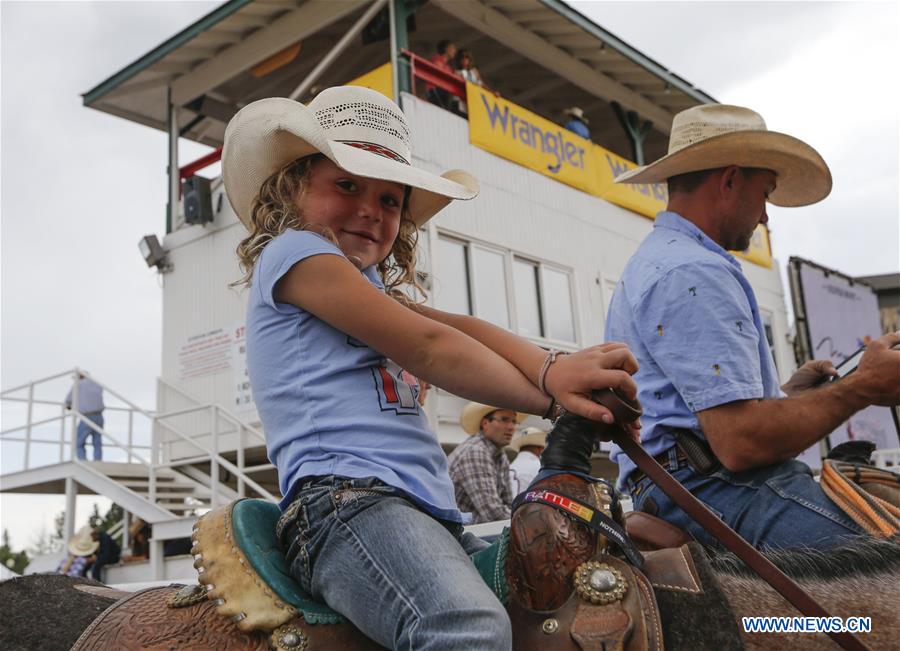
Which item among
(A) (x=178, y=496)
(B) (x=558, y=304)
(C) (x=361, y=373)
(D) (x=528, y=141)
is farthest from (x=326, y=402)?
(D) (x=528, y=141)

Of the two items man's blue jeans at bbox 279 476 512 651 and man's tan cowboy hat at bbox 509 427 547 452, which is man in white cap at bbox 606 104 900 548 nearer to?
man's blue jeans at bbox 279 476 512 651

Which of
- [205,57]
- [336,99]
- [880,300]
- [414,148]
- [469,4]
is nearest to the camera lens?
[336,99]

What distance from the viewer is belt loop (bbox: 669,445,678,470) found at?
8.40 ft

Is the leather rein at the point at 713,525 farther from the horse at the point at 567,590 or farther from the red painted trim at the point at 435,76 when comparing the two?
the red painted trim at the point at 435,76

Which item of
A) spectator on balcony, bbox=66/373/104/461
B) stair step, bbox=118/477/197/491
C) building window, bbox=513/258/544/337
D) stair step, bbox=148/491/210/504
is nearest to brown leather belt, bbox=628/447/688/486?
building window, bbox=513/258/544/337

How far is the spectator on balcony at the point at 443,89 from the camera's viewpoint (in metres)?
12.6

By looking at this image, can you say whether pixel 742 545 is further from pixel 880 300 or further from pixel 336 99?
pixel 880 300

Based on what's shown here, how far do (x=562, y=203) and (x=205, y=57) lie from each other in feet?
21.5

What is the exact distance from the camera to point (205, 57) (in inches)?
563

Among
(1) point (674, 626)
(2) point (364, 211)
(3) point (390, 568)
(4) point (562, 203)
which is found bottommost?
(1) point (674, 626)

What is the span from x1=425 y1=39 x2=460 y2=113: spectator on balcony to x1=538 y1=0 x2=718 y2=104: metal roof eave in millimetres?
1684

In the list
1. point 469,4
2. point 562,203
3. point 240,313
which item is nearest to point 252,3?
point 469,4

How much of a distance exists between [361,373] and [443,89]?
11213 mm

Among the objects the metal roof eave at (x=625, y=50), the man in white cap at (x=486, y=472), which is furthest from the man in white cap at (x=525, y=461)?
the metal roof eave at (x=625, y=50)
